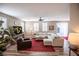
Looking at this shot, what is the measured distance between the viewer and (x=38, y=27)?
3215 millimetres

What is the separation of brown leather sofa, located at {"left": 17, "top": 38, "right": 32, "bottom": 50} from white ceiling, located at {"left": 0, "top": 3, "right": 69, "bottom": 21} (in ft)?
1.72

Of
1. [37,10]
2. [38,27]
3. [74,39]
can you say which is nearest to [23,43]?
[38,27]

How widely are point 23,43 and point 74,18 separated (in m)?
1.33

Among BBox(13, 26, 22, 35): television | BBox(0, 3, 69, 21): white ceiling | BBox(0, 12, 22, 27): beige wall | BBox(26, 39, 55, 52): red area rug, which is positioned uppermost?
BBox(0, 3, 69, 21): white ceiling

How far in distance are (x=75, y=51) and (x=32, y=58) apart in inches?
38.9

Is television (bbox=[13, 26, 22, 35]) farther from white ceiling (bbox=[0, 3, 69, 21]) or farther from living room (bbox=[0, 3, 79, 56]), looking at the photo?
white ceiling (bbox=[0, 3, 69, 21])

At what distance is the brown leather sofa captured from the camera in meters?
3.14

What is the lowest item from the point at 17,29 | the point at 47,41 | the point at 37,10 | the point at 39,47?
the point at 39,47

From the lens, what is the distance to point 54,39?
3289 mm

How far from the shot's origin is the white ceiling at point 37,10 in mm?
3012

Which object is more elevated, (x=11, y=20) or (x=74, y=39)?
(x=11, y=20)

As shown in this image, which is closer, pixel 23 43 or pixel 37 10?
pixel 37 10

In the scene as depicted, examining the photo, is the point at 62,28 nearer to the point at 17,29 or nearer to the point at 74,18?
the point at 74,18

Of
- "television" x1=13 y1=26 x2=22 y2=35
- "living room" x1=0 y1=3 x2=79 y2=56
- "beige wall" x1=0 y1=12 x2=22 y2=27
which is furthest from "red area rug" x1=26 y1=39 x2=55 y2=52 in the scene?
"beige wall" x1=0 y1=12 x2=22 y2=27
